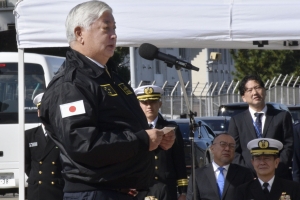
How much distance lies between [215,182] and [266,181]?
0.50 meters

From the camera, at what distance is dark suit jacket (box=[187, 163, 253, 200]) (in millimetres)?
6879

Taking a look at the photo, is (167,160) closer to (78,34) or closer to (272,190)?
(272,190)

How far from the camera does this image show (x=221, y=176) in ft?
23.2

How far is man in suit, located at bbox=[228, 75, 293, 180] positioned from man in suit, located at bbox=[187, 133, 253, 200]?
0.19 metres

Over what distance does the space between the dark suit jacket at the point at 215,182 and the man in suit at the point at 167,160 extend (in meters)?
0.27

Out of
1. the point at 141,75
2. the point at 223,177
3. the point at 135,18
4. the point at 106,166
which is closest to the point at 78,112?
the point at 106,166

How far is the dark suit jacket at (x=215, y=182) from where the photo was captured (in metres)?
6.88

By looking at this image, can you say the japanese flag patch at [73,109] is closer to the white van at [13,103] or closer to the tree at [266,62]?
the white van at [13,103]

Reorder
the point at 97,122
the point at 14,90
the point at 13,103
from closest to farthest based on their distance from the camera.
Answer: the point at 97,122 → the point at 13,103 → the point at 14,90

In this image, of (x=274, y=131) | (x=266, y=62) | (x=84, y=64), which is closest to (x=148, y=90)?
(x=274, y=131)

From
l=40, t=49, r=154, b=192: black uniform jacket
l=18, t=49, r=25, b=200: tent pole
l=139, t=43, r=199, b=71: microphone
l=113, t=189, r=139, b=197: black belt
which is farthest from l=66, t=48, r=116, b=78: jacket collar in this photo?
l=18, t=49, r=25, b=200: tent pole

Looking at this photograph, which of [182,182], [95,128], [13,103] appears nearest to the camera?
[95,128]

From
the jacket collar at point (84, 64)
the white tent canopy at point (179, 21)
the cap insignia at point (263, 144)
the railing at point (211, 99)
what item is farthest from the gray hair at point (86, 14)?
the railing at point (211, 99)

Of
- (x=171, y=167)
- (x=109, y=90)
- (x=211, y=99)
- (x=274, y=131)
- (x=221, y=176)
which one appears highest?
(x=211, y=99)
